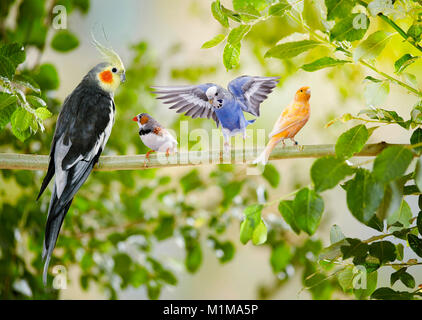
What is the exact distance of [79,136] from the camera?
1.46 ft

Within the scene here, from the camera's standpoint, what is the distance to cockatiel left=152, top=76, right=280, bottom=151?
44 centimetres

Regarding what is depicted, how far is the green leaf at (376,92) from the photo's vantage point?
1.14 feet

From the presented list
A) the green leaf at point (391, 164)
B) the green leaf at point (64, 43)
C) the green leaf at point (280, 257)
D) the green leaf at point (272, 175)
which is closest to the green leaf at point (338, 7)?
the green leaf at point (391, 164)

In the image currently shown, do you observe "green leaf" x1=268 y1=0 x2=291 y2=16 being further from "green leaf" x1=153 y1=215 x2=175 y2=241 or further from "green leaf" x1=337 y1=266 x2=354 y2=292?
"green leaf" x1=153 y1=215 x2=175 y2=241

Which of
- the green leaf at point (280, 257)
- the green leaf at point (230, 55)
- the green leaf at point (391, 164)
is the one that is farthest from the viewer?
the green leaf at point (280, 257)

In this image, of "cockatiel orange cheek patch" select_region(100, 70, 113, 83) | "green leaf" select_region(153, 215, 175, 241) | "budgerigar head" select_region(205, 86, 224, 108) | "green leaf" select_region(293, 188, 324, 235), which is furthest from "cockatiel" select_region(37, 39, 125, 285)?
"green leaf" select_region(153, 215, 175, 241)

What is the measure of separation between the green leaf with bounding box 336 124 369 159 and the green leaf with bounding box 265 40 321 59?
77 mm

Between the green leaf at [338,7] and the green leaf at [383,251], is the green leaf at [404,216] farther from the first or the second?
the green leaf at [338,7]

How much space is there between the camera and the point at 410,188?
375 millimetres

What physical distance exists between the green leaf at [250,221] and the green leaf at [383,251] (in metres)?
0.10

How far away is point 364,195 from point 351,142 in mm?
55
